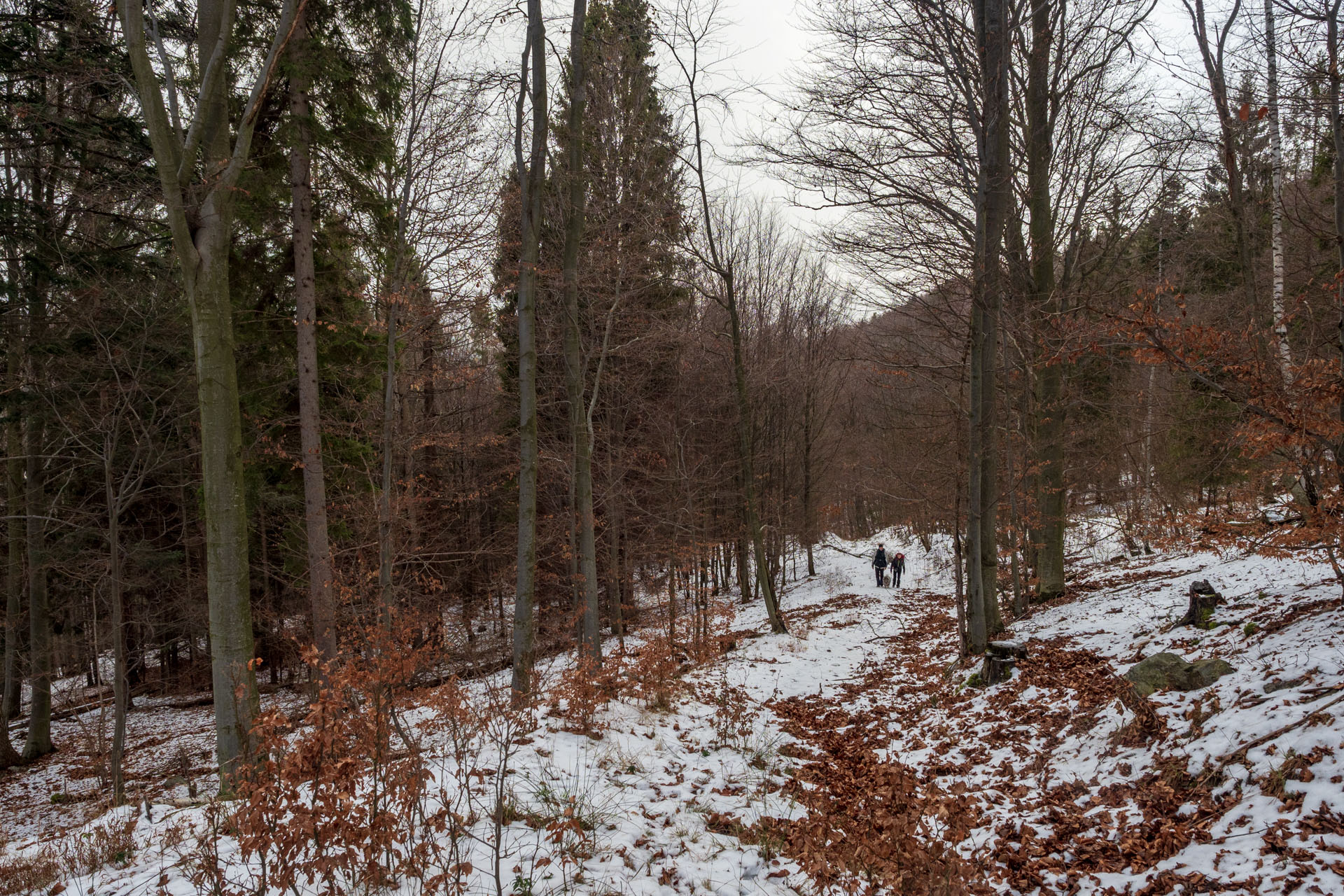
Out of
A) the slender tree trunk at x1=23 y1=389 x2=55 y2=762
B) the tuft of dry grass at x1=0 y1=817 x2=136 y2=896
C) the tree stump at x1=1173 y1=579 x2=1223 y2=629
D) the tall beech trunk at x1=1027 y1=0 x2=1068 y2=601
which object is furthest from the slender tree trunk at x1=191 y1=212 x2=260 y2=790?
the tall beech trunk at x1=1027 y1=0 x2=1068 y2=601

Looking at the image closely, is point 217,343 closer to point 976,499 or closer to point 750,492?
point 976,499

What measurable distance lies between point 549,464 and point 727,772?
11.7 m

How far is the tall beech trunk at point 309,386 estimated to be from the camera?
9719 millimetres

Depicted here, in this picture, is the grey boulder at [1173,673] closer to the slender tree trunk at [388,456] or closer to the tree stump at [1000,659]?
the tree stump at [1000,659]

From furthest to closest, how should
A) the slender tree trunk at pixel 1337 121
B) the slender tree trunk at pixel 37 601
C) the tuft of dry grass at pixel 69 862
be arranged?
the slender tree trunk at pixel 37 601, the slender tree trunk at pixel 1337 121, the tuft of dry grass at pixel 69 862

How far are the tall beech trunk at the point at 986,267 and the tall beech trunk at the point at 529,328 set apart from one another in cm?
598

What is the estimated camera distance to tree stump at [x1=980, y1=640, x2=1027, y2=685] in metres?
7.87

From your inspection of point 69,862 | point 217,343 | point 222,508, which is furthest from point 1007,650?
point 217,343

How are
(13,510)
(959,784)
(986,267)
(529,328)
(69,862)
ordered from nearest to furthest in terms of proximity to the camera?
(69,862)
(959,784)
(529,328)
(986,267)
(13,510)

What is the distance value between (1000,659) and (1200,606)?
7.46 ft

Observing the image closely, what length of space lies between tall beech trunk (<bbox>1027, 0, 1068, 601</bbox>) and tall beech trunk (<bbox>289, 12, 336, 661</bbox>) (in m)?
12.1

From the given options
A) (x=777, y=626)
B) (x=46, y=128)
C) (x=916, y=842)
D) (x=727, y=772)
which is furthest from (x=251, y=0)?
(x=777, y=626)

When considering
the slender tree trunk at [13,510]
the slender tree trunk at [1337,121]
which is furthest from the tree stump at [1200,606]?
the slender tree trunk at [13,510]

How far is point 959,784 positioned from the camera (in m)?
5.40
